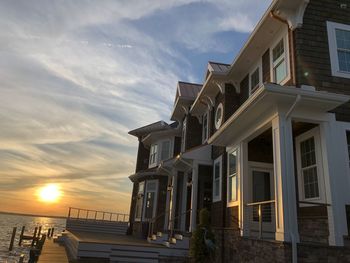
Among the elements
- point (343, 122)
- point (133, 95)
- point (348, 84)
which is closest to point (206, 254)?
point (343, 122)

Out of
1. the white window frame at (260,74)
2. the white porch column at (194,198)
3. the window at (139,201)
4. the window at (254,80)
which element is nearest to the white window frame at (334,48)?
the white window frame at (260,74)

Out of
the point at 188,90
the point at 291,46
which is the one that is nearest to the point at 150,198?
the point at 188,90

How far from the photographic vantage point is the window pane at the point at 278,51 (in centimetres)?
901

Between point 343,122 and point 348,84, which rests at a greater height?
point 348,84

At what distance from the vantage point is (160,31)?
9742 millimetres

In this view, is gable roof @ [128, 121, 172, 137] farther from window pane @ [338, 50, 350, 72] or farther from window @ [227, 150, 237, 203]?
window pane @ [338, 50, 350, 72]

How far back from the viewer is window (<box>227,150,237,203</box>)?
10.0m

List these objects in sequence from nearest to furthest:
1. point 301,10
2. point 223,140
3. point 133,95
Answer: point 301,10
point 223,140
point 133,95

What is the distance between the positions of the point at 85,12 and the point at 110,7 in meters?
0.86

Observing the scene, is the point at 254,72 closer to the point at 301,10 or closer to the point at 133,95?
A: the point at 301,10

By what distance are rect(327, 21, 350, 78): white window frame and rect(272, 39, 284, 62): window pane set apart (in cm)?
123

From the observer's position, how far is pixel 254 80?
10883 mm

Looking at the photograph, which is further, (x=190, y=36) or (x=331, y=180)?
(x=190, y=36)

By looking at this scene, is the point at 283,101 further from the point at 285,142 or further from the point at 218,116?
the point at 218,116
